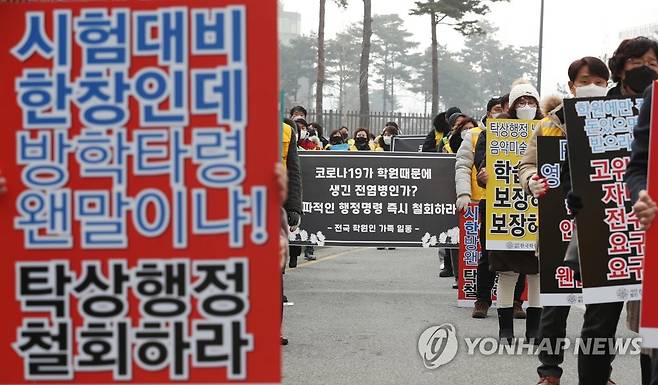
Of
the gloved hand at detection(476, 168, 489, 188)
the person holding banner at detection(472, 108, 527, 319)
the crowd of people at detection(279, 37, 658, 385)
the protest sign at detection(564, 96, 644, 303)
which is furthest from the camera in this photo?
the person holding banner at detection(472, 108, 527, 319)

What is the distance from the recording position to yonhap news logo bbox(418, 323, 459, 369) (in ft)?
24.1

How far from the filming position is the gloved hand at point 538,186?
19.8 feet

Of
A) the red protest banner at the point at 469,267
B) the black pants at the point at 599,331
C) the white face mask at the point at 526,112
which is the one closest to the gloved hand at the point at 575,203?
the black pants at the point at 599,331

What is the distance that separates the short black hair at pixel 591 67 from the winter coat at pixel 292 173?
6.45 ft

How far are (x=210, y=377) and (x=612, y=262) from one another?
2490 mm

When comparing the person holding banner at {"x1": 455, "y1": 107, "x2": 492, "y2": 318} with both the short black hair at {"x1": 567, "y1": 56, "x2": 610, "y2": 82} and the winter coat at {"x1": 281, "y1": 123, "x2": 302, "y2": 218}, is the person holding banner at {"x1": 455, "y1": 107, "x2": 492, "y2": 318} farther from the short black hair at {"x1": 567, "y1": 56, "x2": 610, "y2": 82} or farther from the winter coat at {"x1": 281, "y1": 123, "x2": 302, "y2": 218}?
the short black hair at {"x1": 567, "y1": 56, "x2": 610, "y2": 82}

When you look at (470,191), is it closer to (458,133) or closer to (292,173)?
(458,133)

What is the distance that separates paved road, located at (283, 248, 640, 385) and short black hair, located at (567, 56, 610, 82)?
184 cm

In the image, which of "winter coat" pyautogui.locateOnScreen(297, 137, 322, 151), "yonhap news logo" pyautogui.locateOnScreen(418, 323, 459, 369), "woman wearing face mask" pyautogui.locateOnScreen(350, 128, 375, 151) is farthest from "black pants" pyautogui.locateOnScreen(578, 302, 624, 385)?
"woman wearing face mask" pyautogui.locateOnScreen(350, 128, 375, 151)

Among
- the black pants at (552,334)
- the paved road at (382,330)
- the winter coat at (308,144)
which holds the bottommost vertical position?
the paved road at (382,330)

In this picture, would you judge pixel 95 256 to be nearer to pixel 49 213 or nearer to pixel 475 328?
pixel 49 213

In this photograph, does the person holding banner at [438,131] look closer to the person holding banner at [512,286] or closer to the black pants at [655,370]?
the person holding banner at [512,286]

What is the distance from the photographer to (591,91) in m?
5.91

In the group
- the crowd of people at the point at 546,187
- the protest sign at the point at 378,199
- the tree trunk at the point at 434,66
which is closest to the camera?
the crowd of people at the point at 546,187
